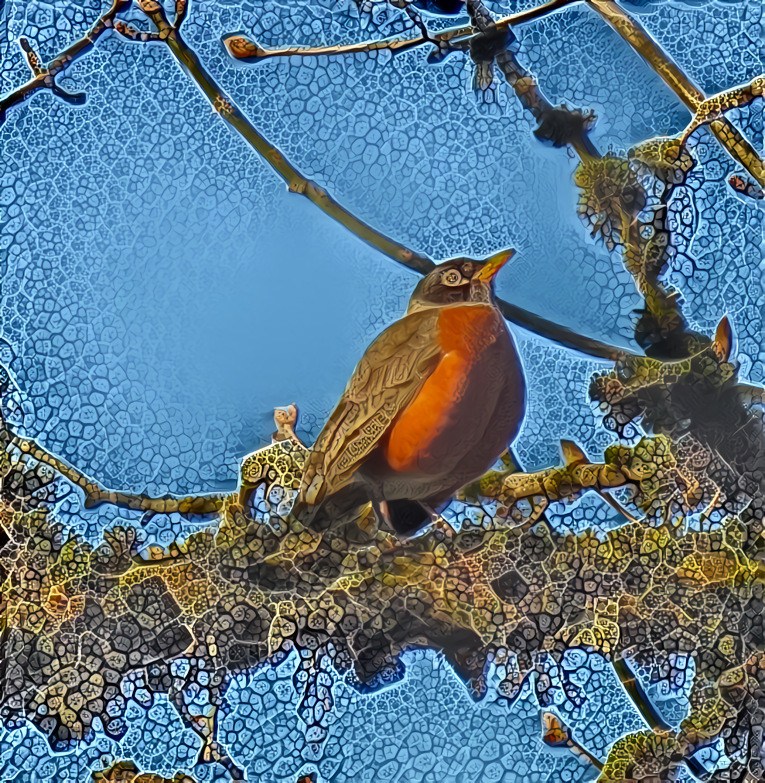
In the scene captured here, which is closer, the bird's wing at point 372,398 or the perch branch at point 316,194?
the bird's wing at point 372,398

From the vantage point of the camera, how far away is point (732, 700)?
2.97 m

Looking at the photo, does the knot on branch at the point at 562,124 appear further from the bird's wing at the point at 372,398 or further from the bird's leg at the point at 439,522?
the bird's leg at the point at 439,522

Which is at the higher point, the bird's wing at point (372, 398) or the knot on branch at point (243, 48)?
the knot on branch at point (243, 48)

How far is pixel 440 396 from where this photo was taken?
2.83 m

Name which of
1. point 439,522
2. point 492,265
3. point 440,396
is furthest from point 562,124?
point 439,522

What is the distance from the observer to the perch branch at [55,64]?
→ 3.03 m

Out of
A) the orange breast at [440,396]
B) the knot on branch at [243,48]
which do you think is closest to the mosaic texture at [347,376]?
the knot on branch at [243,48]

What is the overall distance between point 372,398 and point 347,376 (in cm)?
14

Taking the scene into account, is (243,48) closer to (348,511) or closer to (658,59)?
(658,59)

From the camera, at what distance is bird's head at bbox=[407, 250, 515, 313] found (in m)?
2.91

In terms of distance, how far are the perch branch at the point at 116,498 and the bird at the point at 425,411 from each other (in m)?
0.34

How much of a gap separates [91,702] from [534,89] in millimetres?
2588

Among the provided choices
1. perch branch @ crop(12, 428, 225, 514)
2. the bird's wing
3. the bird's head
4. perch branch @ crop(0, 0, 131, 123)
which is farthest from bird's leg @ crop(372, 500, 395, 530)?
perch branch @ crop(0, 0, 131, 123)

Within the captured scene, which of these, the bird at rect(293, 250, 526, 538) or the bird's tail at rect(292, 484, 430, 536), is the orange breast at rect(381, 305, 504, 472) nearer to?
the bird at rect(293, 250, 526, 538)
